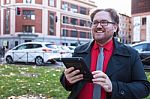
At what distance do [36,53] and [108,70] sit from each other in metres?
21.3

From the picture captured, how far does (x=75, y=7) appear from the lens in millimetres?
80750

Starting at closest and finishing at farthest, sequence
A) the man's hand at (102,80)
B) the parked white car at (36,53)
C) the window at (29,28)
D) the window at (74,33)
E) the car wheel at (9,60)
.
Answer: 1. the man's hand at (102,80)
2. the parked white car at (36,53)
3. the car wheel at (9,60)
4. the window at (29,28)
5. the window at (74,33)

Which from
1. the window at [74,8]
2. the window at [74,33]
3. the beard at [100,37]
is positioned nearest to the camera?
the beard at [100,37]

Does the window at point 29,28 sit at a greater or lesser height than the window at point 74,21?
lesser

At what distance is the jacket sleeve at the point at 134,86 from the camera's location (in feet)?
8.86

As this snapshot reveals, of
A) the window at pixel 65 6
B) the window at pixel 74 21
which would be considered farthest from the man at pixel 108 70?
the window at pixel 74 21

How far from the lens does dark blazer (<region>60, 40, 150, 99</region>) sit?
2.73 meters

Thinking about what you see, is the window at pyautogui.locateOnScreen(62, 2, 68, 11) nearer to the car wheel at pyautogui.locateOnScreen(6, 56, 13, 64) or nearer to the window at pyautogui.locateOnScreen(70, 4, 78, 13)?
the window at pyautogui.locateOnScreen(70, 4, 78, 13)

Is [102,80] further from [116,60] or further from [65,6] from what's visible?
[65,6]

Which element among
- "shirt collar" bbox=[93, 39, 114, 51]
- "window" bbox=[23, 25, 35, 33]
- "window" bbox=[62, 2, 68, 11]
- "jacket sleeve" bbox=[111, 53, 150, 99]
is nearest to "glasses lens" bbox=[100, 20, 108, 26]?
"shirt collar" bbox=[93, 39, 114, 51]

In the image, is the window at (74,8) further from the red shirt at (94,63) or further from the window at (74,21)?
the red shirt at (94,63)

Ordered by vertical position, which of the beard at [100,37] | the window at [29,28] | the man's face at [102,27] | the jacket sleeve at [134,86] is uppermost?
the window at [29,28]

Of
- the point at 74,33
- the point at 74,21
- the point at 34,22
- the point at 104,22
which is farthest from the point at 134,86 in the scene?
the point at 74,21

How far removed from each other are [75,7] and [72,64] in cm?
7863
